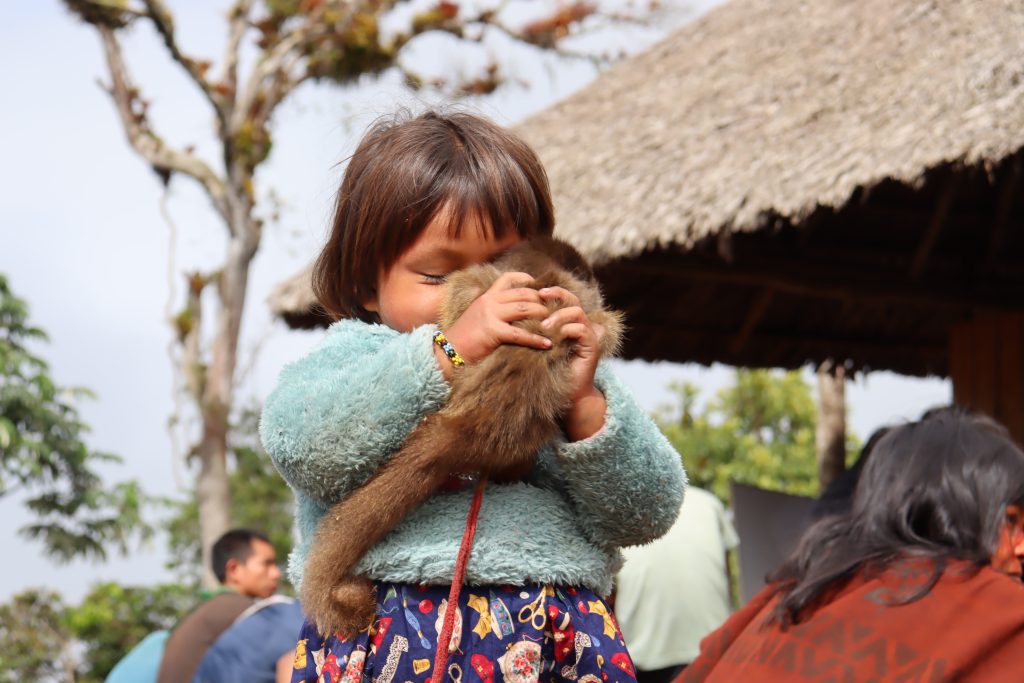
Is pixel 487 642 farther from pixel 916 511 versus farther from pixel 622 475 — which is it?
pixel 916 511

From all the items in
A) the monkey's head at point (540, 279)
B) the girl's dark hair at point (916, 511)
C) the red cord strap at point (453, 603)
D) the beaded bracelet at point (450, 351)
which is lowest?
the girl's dark hair at point (916, 511)

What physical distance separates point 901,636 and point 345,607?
128cm

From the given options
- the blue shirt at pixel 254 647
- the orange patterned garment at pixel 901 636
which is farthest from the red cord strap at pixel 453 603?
the blue shirt at pixel 254 647

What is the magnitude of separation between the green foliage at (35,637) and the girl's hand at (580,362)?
288 inches

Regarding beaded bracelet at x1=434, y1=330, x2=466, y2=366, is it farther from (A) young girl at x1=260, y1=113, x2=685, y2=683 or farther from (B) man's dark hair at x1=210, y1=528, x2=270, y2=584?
(B) man's dark hair at x1=210, y1=528, x2=270, y2=584

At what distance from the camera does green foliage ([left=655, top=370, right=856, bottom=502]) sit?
41.0 feet

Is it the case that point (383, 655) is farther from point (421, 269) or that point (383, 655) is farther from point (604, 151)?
point (604, 151)

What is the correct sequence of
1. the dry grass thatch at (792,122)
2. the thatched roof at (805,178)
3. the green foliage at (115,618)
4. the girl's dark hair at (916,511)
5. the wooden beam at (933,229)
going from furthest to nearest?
the green foliage at (115,618)
the wooden beam at (933,229)
the thatched roof at (805,178)
the dry grass thatch at (792,122)
the girl's dark hair at (916,511)

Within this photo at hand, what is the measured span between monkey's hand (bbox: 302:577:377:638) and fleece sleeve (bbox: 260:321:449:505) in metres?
0.12

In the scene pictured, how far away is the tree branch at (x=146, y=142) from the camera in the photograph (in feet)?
42.0

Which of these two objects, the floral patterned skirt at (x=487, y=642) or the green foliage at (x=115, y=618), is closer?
the floral patterned skirt at (x=487, y=642)

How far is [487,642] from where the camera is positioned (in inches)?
57.1

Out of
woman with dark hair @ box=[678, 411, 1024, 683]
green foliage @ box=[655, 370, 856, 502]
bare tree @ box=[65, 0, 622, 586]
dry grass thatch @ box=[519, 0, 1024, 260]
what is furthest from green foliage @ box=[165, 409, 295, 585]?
woman with dark hair @ box=[678, 411, 1024, 683]

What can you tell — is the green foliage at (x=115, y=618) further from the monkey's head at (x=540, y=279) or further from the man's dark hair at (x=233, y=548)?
the monkey's head at (x=540, y=279)
